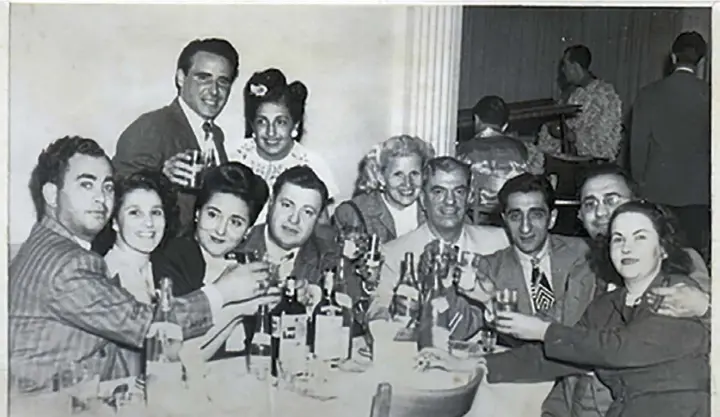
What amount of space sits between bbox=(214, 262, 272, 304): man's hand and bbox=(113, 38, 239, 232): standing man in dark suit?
0.10 m

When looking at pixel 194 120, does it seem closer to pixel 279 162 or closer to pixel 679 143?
pixel 279 162

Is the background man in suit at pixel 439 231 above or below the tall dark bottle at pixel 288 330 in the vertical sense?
above

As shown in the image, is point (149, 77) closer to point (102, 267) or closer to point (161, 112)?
point (161, 112)

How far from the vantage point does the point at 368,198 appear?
1360 millimetres

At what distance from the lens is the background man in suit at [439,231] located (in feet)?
4.47

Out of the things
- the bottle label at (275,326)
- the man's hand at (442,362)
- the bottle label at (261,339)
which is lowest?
the man's hand at (442,362)

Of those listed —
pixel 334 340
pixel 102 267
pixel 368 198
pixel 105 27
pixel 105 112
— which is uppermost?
pixel 105 27

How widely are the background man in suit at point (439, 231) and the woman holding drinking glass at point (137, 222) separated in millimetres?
332

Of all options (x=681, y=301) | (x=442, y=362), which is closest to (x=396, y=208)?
(x=442, y=362)

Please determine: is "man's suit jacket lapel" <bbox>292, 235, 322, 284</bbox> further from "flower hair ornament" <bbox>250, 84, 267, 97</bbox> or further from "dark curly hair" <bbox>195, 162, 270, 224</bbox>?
"flower hair ornament" <bbox>250, 84, 267, 97</bbox>

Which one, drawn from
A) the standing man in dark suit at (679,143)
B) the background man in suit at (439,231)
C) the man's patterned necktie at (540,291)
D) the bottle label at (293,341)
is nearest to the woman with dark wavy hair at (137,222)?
the bottle label at (293,341)

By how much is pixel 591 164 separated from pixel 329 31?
44 cm

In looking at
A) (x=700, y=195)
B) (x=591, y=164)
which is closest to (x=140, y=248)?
(x=591, y=164)

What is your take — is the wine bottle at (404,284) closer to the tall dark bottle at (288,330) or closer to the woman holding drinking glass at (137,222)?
the tall dark bottle at (288,330)
